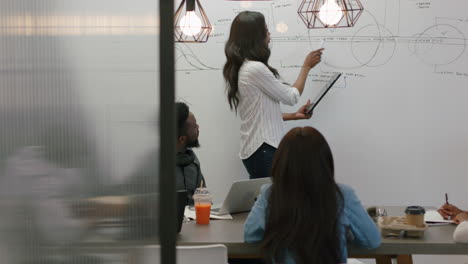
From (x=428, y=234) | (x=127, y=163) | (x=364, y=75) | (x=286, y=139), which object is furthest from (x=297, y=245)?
(x=364, y=75)

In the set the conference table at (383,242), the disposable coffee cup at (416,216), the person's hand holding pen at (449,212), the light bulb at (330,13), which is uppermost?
the light bulb at (330,13)

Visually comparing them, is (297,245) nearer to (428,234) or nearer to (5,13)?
(428,234)

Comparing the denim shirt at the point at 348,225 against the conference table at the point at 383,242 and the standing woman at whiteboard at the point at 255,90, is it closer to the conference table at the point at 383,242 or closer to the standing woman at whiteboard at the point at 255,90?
the conference table at the point at 383,242

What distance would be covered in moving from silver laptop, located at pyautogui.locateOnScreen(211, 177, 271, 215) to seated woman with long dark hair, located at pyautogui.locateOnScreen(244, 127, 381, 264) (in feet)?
1.98

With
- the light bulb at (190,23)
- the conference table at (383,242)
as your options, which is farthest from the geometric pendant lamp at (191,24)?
the conference table at (383,242)

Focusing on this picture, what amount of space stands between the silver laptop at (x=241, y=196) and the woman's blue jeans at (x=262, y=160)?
0.76 meters

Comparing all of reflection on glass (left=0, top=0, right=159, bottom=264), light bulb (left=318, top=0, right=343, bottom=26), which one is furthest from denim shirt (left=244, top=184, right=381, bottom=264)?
light bulb (left=318, top=0, right=343, bottom=26)

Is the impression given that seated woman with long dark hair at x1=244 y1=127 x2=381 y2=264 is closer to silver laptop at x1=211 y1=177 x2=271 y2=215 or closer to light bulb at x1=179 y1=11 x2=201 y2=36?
silver laptop at x1=211 y1=177 x2=271 y2=215

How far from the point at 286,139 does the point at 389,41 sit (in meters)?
2.12

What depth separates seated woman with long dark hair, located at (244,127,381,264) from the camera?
2.30m

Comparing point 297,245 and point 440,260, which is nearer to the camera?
point 297,245

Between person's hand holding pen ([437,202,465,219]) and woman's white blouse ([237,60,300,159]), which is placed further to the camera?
woman's white blouse ([237,60,300,159])

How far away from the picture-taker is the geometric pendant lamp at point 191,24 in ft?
12.1

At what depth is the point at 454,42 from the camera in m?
4.25
